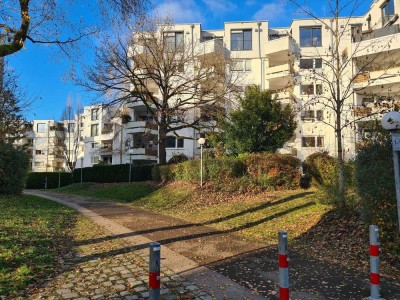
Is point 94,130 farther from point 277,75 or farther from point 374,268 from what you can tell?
point 374,268

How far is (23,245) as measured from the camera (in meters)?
7.31

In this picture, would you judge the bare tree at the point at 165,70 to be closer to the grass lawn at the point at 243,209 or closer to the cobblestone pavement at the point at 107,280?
the grass lawn at the point at 243,209

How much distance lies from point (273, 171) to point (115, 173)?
19.2 meters

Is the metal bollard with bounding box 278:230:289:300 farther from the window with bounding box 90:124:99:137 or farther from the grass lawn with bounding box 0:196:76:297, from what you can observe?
the window with bounding box 90:124:99:137

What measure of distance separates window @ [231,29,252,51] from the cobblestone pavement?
3737 cm

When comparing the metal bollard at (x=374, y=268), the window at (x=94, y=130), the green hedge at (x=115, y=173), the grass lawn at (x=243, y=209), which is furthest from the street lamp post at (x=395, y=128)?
the window at (x=94, y=130)

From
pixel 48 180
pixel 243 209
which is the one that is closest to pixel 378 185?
pixel 243 209

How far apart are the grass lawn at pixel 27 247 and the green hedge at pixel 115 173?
19.6 metres

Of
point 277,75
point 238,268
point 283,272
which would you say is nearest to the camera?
point 283,272

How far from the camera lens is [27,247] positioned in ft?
23.5

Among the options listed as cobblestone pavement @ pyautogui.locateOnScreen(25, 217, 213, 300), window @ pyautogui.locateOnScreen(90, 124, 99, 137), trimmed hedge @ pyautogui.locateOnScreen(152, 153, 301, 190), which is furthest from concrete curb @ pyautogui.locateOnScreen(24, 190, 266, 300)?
window @ pyautogui.locateOnScreen(90, 124, 99, 137)

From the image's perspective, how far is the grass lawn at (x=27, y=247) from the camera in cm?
524

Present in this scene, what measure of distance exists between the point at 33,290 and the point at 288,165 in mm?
14708

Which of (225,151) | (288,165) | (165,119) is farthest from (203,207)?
(165,119)
